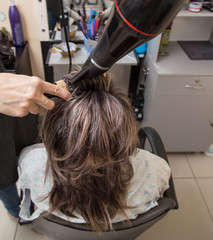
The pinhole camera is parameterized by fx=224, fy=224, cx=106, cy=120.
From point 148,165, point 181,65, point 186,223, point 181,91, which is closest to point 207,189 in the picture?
point 186,223

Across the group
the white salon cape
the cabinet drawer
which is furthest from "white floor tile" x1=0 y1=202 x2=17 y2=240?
the cabinet drawer

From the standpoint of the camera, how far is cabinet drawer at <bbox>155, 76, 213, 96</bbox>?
4.49ft

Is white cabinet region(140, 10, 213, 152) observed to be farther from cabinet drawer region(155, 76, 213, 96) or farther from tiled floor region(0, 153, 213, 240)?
tiled floor region(0, 153, 213, 240)

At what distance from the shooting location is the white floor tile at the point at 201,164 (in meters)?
1.79

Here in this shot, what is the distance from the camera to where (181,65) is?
1.43 m

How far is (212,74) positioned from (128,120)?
0.98 meters

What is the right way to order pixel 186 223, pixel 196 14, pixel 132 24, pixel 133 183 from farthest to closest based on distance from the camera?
pixel 186 223 → pixel 196 14 → pixel 133 183 → pixel 132 24

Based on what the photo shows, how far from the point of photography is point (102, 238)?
60 cm

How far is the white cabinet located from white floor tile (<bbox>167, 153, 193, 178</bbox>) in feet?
0.33

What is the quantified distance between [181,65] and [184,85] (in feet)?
0.45

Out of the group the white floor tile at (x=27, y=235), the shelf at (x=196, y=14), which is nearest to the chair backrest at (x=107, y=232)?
the white floor tile at (x=27, y=235)

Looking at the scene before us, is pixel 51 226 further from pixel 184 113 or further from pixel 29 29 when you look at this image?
pixel 29 29

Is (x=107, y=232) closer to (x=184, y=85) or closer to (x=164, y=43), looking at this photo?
(x=184, y=85)

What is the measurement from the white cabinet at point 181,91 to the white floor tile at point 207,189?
9.6 inches
